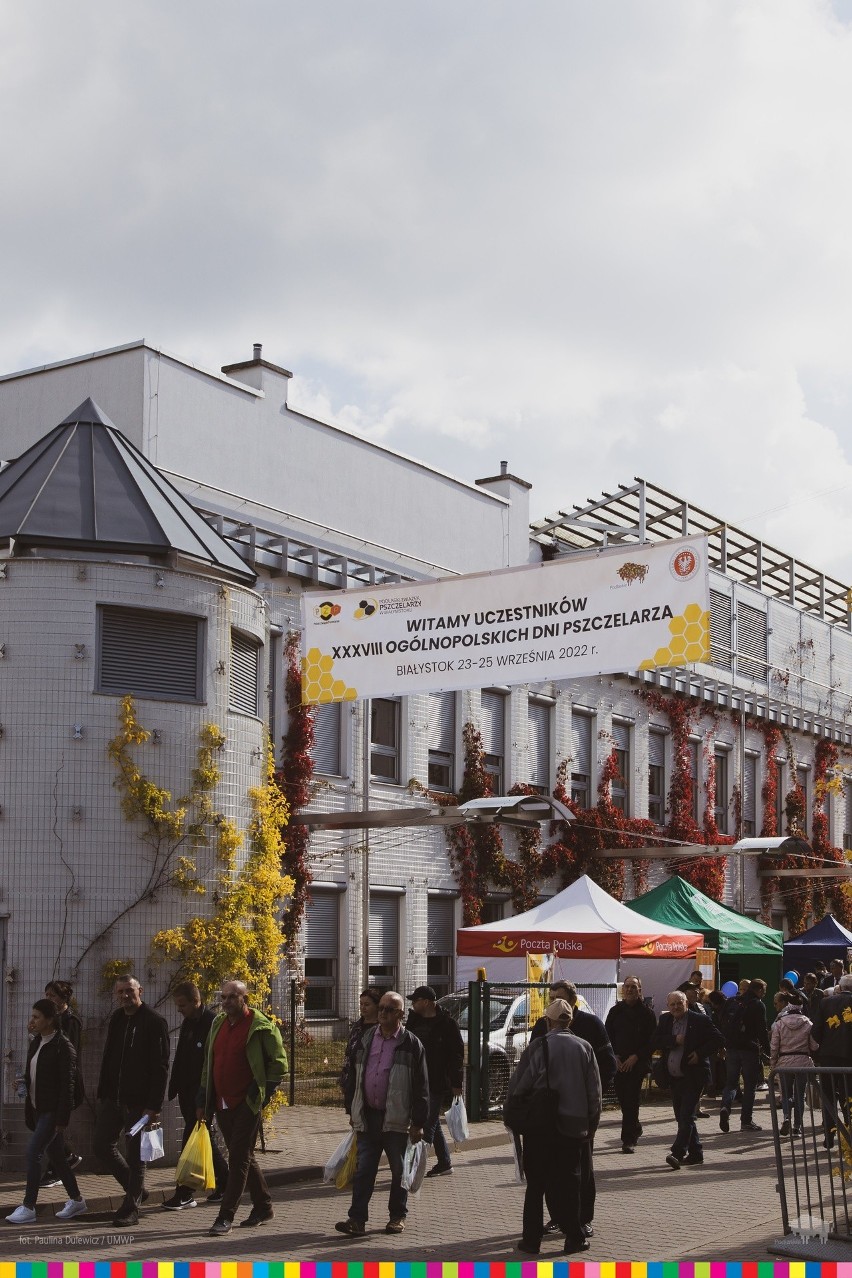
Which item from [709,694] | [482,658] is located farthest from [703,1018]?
[709,694]

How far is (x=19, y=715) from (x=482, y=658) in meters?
4.54

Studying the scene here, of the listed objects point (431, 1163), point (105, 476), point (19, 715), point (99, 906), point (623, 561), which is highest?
point (105, 476)

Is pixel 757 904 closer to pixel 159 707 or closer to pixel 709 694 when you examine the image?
pixel 709 694

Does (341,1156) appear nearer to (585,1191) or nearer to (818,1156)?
(585,1191)

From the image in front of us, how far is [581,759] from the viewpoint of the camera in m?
35.7

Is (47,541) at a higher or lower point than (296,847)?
higher

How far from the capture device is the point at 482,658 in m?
16.7

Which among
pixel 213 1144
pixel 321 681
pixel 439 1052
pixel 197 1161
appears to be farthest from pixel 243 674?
pixel 197 1161

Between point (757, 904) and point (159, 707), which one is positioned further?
point (757, 904)

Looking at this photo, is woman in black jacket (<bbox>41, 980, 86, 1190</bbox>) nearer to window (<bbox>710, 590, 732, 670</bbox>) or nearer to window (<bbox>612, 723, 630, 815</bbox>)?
window (<bbox>612, 723, 630, 815</bbox>)

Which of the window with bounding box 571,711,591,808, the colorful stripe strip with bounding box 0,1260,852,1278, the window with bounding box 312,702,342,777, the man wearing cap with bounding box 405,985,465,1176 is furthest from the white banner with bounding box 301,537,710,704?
the window with bounding box 571,711,591,808

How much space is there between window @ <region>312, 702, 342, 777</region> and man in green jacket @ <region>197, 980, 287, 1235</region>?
633 inches

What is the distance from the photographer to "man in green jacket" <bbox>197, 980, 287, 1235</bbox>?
38.3 feet

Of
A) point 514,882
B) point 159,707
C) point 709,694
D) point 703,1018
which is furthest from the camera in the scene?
point 709,694
